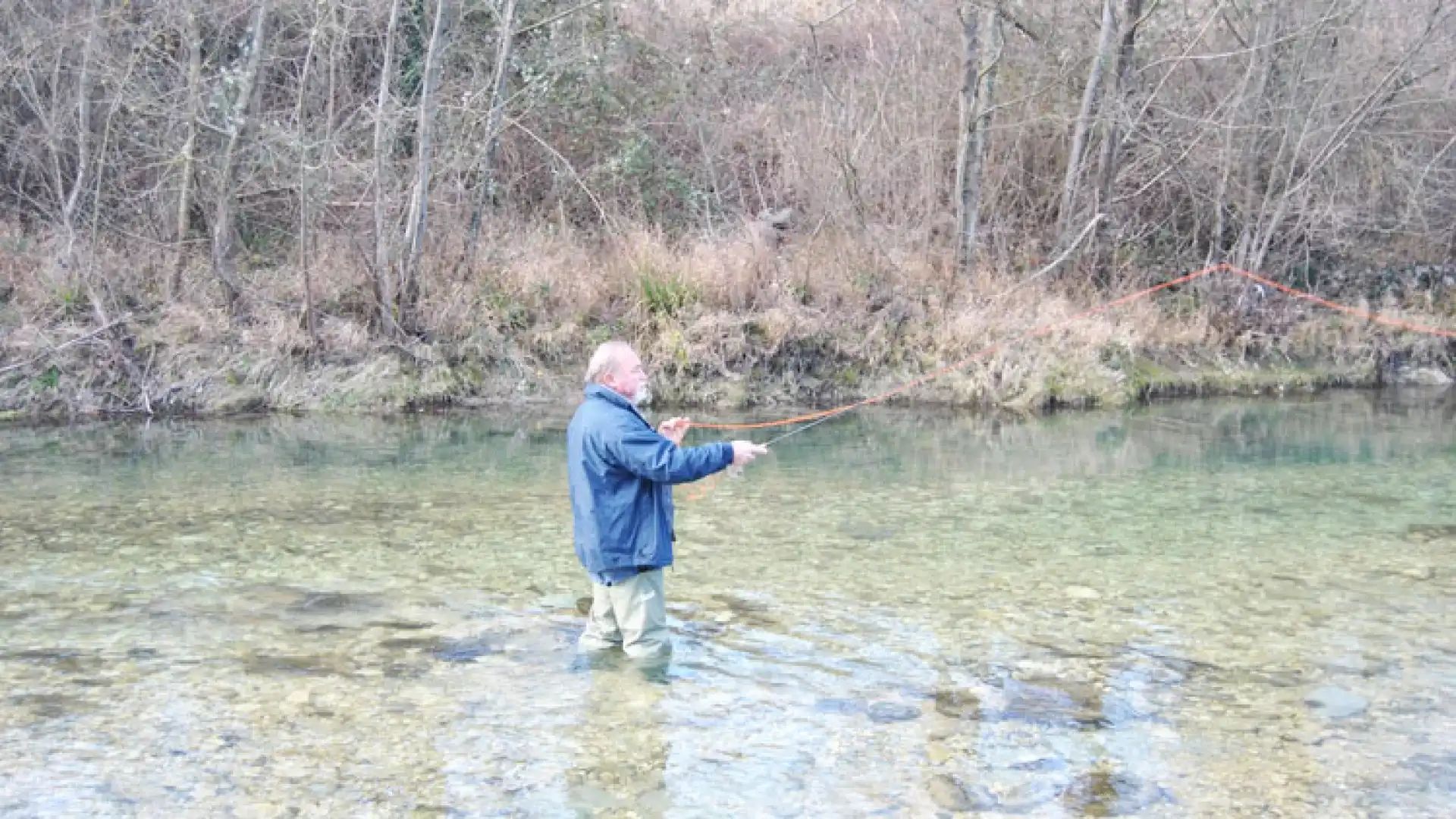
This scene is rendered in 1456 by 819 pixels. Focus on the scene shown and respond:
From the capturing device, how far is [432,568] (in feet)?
27.5

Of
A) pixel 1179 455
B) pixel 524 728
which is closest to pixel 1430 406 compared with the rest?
pixel 1179 455

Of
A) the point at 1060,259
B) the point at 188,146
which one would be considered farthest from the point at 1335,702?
the point at 188,146

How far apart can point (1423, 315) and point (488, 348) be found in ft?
41.1

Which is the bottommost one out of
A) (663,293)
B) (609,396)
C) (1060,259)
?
(609,396)

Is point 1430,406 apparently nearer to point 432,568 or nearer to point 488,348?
point 488,348

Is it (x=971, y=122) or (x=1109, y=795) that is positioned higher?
(x=971, y=122)

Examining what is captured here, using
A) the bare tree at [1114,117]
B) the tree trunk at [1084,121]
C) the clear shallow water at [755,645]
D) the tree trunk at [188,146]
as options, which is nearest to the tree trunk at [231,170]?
the tree trunk at [188,146]

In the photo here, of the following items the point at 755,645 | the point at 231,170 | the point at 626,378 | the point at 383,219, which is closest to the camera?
the point at 626,378

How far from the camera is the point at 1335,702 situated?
236 inches

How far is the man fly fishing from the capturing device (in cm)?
572

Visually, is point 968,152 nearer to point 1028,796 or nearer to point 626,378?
point 626,378

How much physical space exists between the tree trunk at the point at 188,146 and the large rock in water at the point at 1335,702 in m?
13.7

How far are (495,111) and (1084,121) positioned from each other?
7.69m

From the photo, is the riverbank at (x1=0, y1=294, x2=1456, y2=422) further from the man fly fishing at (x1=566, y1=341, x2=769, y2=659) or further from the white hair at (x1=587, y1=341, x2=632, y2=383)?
the white hair at (x1=587, y1=341, x2=632, y2=383)
